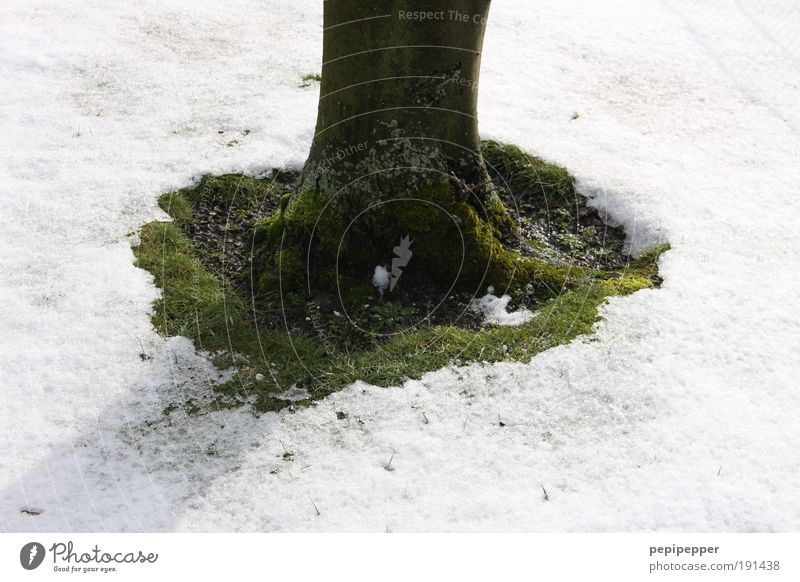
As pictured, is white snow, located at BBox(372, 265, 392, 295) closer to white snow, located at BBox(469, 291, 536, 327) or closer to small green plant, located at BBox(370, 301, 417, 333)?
small green plant, located at BBox(370, 301, 417, 333)

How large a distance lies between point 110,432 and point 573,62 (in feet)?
17.7

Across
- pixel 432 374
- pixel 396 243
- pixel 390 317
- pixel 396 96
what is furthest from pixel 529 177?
pixel 432 374

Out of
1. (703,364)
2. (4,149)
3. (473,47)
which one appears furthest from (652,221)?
(4,149)

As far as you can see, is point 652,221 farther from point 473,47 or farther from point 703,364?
point 473,47

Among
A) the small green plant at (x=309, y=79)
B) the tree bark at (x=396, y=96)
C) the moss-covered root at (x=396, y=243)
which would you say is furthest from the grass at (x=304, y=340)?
the small green plant at (x=309, y=79)

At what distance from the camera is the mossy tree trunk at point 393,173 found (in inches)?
165

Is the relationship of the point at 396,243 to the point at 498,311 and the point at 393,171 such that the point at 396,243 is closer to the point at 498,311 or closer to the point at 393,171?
the point at 393,171

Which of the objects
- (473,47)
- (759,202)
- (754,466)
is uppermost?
(473,47)

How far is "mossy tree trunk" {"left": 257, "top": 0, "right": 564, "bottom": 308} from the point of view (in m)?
4.19

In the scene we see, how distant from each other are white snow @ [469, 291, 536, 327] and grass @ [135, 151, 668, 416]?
63mm

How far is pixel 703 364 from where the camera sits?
13.5ft

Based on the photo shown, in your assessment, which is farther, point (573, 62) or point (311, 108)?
point (573, 62)

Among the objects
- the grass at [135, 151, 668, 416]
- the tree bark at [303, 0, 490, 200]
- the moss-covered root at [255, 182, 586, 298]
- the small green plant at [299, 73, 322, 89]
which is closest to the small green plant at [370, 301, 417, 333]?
the grass at [135, 151, 668, 416]

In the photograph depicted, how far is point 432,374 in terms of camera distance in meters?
4.04
